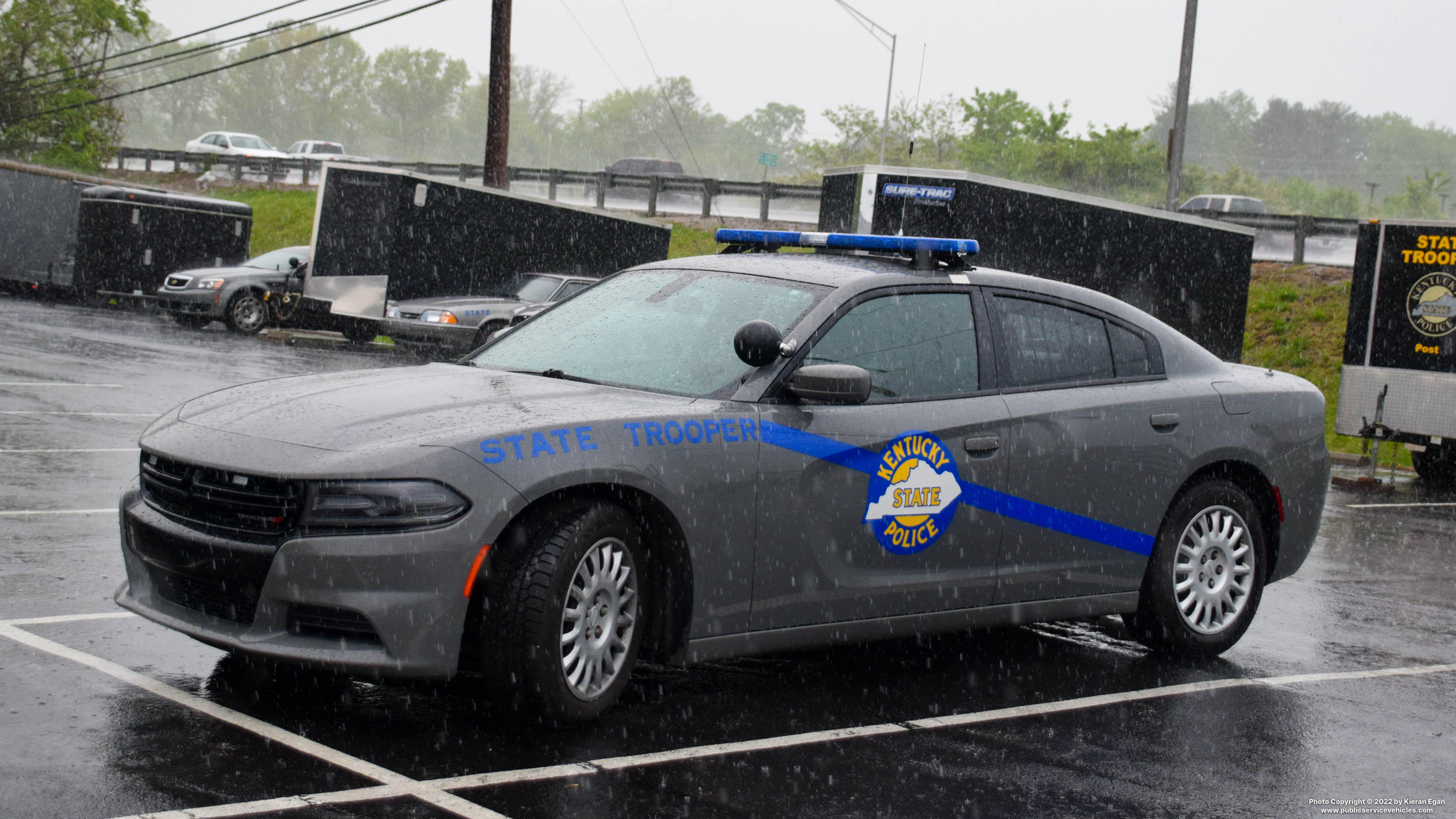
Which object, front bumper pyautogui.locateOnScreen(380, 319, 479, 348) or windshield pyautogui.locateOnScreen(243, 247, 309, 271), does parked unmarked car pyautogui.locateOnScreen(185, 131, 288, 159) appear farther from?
front bumper pyautogui.locateOnScreen(380, 319, 479, 348)

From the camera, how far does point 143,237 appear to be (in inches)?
1100

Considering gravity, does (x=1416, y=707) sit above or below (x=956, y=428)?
Result: below

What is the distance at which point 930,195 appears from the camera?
16062 millimetres

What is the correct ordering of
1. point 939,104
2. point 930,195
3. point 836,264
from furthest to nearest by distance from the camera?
point 939,104 < point 930,195 < point 836,264

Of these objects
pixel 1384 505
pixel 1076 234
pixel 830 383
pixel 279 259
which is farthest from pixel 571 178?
pixel 830 383

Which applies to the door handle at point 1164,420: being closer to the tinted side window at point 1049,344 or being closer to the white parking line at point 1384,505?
the tinted side window at point 1049,344

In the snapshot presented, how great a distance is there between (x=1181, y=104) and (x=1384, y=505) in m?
10.8

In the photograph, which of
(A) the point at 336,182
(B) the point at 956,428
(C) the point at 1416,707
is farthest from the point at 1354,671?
(A) the point at 336,182

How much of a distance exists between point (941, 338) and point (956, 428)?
41 cm

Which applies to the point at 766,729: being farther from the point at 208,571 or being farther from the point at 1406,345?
the point at 1406,345

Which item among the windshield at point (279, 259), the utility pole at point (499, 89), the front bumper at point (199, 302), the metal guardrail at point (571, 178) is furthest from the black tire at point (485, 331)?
the metal guardrail at point (571, 178)

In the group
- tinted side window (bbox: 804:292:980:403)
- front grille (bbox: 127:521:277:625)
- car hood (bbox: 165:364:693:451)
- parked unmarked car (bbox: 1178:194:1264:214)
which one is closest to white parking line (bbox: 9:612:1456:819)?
front grille (bbox: 127:521:277:625)

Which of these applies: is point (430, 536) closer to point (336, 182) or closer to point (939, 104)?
point (336, 182)

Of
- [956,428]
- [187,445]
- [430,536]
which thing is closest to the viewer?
[430,536]
